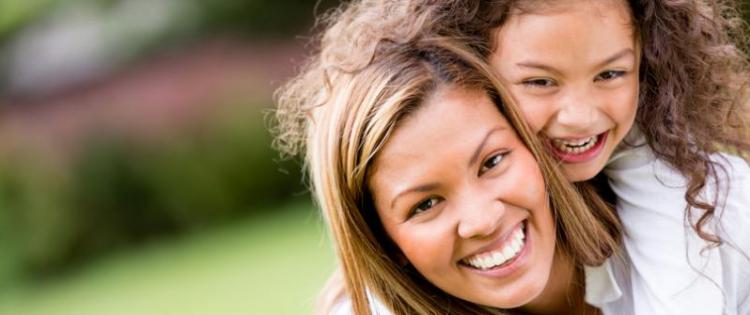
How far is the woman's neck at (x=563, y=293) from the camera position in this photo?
3244mm

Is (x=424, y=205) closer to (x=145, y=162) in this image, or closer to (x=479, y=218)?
(x=479, y=218)

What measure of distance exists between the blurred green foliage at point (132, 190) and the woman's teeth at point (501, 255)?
516cm

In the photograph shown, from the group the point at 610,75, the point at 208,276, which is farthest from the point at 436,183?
the point at 208,276

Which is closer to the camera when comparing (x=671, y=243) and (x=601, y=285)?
(x=671, y=243)

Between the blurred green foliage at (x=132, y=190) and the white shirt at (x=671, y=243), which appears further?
the blurred green foliage at (x=132, y=190)

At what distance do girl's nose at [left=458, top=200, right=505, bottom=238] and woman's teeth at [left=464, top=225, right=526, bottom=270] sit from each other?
8 centimetres

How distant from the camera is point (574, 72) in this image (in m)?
2.85

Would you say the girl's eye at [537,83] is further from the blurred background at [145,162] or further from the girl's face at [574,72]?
the blurred background at [145,162]

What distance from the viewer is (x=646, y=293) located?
3082 mm

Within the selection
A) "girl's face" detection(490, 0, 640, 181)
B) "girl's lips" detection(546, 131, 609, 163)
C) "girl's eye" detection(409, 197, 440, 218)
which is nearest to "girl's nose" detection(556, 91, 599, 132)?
"girl's face" detection(490, 0, 640, 181)

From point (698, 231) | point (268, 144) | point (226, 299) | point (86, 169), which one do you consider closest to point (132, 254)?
point (86, 169)

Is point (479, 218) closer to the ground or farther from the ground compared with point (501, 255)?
farther from the ground

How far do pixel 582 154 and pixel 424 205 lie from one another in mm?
448

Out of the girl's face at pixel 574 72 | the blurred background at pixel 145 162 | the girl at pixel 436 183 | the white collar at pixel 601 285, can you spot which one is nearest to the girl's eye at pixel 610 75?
the girl's face at pixel 574 72
